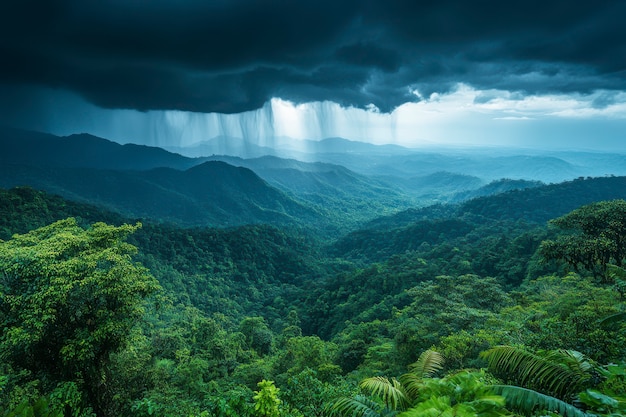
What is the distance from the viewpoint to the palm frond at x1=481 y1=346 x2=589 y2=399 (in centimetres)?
551

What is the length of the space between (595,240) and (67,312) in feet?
103

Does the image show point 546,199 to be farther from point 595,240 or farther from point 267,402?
point 267,402

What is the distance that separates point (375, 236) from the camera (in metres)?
125

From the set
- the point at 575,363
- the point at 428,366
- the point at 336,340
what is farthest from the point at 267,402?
the point at 336,340

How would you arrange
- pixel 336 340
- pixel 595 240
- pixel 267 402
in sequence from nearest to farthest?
pixel 267 402 → pixel 595 240 → pixel 336 340

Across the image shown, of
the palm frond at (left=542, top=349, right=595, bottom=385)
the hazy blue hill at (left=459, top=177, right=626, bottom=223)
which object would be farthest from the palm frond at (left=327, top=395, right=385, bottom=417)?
the hazy blue hill at (left=459, top=177, right=626, bottom=223)

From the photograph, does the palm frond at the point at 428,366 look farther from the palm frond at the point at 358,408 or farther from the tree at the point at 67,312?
the tree at the point at 67,312

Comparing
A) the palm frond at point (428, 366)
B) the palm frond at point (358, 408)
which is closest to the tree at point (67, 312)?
the palm frond at point (358, 408)

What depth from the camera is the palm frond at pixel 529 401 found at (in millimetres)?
4534

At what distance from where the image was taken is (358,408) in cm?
542

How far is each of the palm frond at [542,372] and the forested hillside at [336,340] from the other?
30mm

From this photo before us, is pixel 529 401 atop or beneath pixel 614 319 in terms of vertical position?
atop

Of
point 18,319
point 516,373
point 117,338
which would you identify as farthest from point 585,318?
point 18,319

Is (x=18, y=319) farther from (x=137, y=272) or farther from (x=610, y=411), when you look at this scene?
(x=610, y=411)
